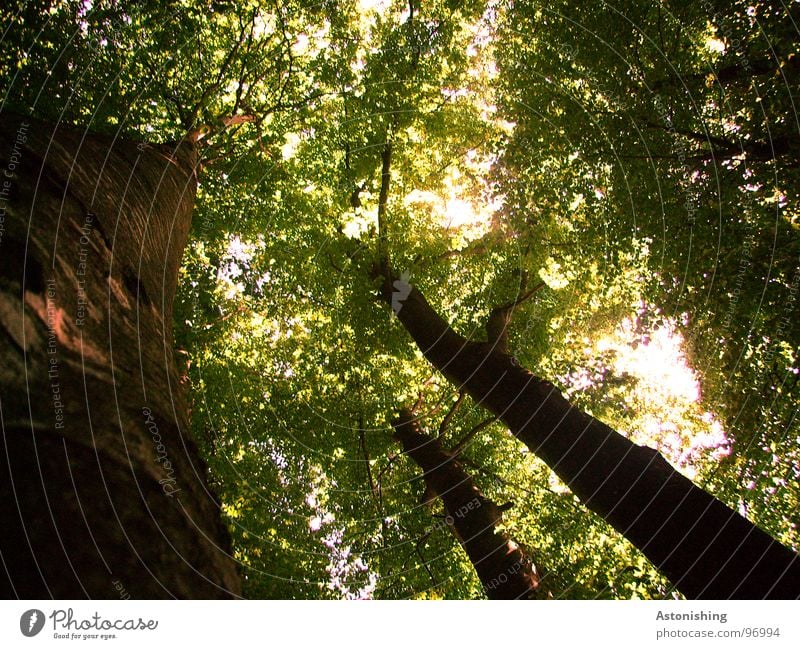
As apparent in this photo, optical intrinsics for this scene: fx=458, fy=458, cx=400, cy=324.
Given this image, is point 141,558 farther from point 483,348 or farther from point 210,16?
point 210,16

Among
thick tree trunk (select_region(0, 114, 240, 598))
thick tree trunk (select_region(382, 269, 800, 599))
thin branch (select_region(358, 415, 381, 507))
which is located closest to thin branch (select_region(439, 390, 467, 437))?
thin branch (select_region(358, 415, 381, 507))

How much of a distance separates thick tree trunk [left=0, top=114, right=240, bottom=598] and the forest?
0.04ft

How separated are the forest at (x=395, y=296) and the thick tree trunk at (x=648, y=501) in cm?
3

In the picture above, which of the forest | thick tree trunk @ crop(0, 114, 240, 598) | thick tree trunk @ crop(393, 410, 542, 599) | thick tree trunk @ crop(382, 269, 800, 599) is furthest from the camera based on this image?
thick tree trunk @ crop(393, 410, 542, 599)

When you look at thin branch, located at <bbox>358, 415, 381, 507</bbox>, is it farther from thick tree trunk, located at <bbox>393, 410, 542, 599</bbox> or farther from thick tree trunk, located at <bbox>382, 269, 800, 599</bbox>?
thick tree trunk, located at <bbox>382, 269, 800, 599</bbox>

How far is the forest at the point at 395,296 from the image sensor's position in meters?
1.95

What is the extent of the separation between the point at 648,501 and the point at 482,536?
15.6 ft

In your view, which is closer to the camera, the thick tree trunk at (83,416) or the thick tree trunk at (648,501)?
the thick tree trunk at (83,416)

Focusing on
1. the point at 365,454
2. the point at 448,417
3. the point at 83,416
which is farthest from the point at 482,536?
the point at 83,416

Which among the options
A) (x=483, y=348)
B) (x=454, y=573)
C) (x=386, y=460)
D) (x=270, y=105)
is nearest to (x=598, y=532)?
(x=454, y=573)

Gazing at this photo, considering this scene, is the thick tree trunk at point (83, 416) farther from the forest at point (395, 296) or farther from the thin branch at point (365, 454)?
the thin branch at point (365, 454)

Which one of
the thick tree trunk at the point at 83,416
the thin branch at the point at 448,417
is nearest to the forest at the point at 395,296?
the thick tree trunk at the point at 83,416

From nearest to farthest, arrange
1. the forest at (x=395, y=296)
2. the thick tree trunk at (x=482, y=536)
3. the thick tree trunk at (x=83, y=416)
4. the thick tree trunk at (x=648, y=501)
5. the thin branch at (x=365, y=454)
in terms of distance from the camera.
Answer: the thick tree trunk at (x=83, y=416)
the forest at (x=395, y=296)
the thick tree trunk at (x=648, y=501)
the thick tree trunk at (x=482, y=536)
the thin branch at (x=365, y=454)

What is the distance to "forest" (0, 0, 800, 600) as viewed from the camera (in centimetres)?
195
